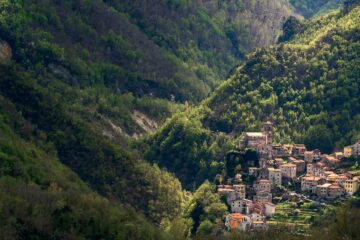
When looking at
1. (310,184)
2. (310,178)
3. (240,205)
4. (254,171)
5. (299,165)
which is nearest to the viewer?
(240,205)

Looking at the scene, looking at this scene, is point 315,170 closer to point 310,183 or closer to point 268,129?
point 310,183

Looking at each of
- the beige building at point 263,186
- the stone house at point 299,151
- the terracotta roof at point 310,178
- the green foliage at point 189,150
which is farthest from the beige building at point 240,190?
the green foliage at point 189,150

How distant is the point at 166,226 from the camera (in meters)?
157

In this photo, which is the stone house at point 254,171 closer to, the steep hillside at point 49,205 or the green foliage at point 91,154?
the green foliage at point 91,154

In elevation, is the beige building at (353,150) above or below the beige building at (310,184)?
above

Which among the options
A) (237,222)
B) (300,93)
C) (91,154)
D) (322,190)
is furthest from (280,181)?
(300,93)

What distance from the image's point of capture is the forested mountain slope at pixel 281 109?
17762 centimetres

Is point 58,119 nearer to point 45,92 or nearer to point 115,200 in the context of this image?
point 45,92

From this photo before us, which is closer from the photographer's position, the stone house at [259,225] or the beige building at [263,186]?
the stone house at [259,225]

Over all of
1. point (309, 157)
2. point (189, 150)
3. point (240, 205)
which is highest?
point (189, 150)

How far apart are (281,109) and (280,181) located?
1419 inches

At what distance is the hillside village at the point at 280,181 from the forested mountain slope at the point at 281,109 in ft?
33.9

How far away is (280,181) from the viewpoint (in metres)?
153

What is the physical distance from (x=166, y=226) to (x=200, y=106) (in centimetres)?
4488
